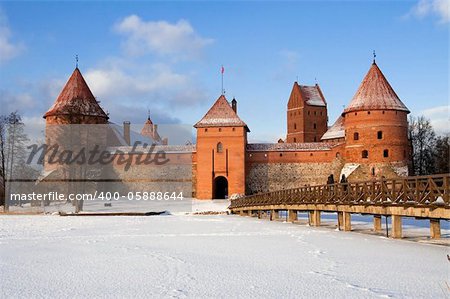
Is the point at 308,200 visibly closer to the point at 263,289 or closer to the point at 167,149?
the point at 263,289

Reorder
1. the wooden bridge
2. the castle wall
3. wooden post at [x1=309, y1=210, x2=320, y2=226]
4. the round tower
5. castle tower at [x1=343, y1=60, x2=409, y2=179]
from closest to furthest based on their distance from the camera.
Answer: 1. the wooden bridge
2. wooden post at [x1=309, y1=210, x2=320, y2=226]
3. castle tower at [x1=343, y1=60, x2=409, y2=179]
4. the round tower
5. the castle wall

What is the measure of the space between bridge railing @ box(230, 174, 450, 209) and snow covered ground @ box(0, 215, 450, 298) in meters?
1.08

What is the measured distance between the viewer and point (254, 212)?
2731cm

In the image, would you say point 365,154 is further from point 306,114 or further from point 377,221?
point 306,114

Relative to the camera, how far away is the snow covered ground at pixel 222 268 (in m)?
5.91

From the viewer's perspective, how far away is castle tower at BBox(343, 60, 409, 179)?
3491 cm

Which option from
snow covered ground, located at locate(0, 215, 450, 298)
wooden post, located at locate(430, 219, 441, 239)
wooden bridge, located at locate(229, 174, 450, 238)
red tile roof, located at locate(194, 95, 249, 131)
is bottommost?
snow covered ground, located at locate(0, 215, 450, 298)

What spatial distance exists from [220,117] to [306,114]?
20.4m

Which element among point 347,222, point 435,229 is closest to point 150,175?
point 347,222

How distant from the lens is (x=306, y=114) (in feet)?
186

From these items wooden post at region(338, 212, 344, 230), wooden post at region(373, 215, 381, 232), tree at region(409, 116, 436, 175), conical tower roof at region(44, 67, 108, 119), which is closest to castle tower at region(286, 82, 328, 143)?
tree at region(409, 116, 436, 175)

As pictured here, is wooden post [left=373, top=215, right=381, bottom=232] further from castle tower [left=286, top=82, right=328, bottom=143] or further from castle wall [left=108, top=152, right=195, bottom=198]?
castle tower [left=286, top=82, right=328, bottom=143]

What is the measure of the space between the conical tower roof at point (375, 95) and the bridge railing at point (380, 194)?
1548 centimetres

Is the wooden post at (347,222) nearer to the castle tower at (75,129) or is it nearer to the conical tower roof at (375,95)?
the castle tower at (75,129)
